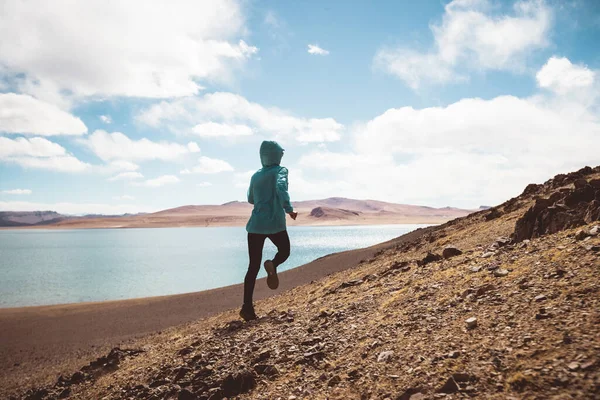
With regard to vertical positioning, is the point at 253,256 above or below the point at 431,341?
above

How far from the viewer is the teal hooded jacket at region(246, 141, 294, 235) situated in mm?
5430

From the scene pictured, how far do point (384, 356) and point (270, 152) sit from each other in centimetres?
332

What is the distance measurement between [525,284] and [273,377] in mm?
2575

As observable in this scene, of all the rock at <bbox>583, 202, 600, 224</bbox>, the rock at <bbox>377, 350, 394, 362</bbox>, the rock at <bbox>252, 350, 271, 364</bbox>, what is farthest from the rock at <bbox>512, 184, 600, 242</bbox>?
the rock at <bbox>252, 350, 271, 364</bbox>

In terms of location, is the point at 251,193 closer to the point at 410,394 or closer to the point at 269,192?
the point at 269,192

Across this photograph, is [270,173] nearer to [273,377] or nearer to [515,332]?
[273,377]

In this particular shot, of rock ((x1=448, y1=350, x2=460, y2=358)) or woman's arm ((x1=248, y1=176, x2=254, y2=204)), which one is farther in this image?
woman's arm ((x1=248, y1=176, x2=254, y2=204))

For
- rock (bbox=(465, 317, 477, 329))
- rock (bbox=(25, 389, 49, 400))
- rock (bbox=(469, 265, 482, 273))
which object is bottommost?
rock (bbox=(25, 389, 49, 400))

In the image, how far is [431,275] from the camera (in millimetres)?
5477

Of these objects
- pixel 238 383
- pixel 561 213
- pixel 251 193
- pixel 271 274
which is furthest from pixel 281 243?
pixel 561 213

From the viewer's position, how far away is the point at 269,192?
560cm

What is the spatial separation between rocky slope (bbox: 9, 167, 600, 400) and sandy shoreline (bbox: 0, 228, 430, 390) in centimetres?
303

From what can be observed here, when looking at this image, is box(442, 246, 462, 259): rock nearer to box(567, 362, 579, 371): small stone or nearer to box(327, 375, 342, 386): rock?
box(327, 375, 342, 386): rock

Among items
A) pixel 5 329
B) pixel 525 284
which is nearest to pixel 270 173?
pixel 525 284
